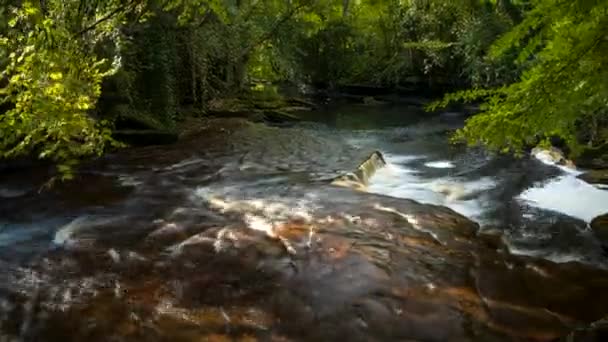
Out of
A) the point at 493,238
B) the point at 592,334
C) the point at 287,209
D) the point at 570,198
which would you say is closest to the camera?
the point at 592,334

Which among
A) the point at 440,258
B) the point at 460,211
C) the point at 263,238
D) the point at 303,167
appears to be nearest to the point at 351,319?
the point at 440,258

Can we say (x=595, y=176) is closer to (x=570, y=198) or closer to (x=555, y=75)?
(x=570, y=198)

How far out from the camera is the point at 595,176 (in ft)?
34.4

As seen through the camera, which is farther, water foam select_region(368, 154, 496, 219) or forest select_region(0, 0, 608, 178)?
water foam select_region(368, 154, 496, 219)

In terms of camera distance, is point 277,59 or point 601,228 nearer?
point 601,228

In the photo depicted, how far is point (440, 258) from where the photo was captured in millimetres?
6254

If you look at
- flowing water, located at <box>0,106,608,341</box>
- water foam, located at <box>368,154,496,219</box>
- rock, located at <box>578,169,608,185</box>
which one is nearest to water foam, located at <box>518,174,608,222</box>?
flowing water, located at <box>0,106,608,341</box>

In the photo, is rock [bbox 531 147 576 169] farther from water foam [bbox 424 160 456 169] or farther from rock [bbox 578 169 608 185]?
water foam [bbox 424 160 456 169]

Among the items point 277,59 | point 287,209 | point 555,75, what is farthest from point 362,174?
point 277,59

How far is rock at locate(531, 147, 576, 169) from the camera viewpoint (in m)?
11.8

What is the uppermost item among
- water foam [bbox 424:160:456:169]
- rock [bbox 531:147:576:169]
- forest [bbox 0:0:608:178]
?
forest [bbox 0:0:608:178]

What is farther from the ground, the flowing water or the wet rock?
the wet rock

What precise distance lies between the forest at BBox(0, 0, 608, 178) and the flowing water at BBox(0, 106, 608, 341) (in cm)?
111

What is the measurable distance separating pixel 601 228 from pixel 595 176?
377cm
